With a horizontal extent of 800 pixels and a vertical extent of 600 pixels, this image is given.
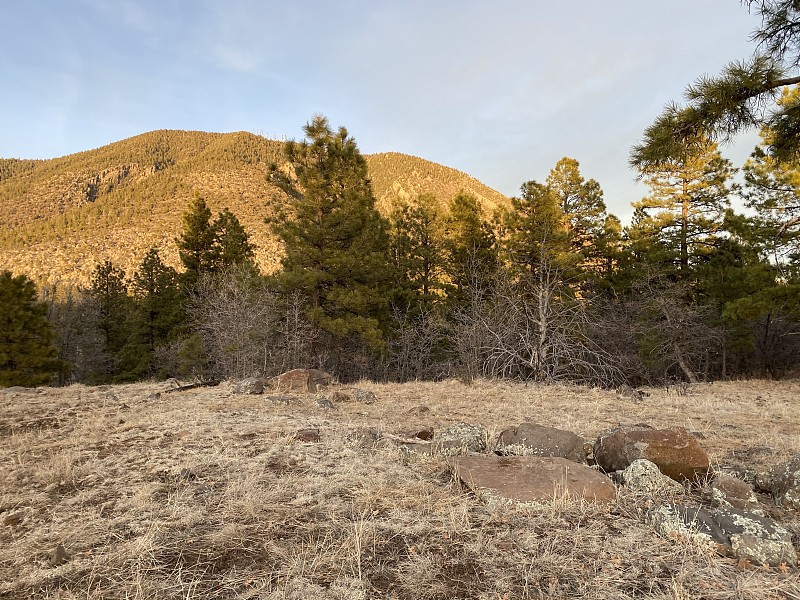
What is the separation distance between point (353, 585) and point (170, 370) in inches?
1076

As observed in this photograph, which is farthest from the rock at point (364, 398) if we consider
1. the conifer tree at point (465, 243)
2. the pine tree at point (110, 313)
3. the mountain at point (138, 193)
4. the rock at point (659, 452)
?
the pine tree at point (110, 313)

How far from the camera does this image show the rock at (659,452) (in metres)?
3.80

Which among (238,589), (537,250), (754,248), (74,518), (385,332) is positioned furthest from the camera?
(385,332)

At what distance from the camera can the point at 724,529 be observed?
2.69 meters

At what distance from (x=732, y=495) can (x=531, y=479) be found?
1486 millimetres

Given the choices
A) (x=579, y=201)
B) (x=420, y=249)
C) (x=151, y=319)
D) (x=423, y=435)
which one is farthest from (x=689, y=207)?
(x=151, y=319)

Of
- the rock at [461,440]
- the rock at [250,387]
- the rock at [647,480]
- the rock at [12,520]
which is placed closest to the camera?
the rock at [12,520]

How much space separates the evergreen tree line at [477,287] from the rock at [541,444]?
22.5 feet

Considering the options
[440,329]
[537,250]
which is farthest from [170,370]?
[537,250]

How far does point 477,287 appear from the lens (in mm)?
20203

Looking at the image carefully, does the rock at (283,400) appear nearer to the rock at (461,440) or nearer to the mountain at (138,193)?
the rock at (461,440)

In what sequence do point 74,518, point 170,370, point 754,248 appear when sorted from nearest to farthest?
point 74,518 < point 754,248 < point 170,370

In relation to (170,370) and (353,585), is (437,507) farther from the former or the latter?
(170,370)

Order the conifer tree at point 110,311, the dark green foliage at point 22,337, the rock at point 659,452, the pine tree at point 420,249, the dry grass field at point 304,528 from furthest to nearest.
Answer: the conifer tree at point 110,311 → the pine tree at point 420,249 → the dark green foliage at point 22,337 → the rock at point 659,452 → the dry grass field at point 304,528
